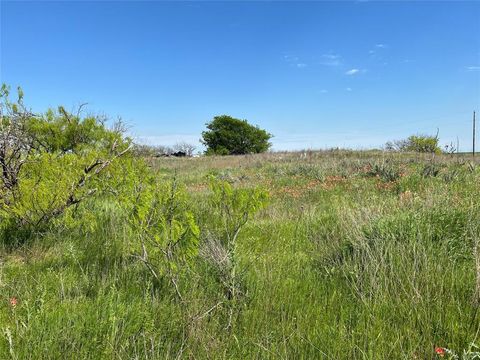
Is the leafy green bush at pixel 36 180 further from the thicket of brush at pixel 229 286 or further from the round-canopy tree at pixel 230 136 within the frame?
the round-canopy tree at pixel 230 136

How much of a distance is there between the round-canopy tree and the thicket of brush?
50.1m

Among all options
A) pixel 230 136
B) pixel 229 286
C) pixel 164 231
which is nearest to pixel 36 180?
pixel 164 231

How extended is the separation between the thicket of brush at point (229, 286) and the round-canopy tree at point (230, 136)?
5011cm

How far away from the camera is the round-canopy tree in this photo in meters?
55.3

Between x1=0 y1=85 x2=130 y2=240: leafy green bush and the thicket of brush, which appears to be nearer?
the thicket of brush

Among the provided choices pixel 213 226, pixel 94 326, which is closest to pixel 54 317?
pixel 94 326

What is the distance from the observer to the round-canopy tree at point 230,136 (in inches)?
2178

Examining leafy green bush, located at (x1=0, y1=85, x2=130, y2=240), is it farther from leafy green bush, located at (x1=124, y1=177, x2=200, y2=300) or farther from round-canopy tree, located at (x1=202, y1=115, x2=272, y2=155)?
round-canopy tree, located at (x1=202, y1=115, x2=272, y2=155)

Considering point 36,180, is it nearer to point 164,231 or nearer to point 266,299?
point 164,231

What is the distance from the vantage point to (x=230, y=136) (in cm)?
5516

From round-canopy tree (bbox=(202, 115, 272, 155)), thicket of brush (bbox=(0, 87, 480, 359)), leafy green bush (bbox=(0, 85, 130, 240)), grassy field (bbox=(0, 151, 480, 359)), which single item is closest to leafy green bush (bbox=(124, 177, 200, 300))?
thicket of brush (bbox=(0, 87, 480, 359))

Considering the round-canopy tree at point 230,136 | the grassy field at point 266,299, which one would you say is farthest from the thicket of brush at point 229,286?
the round-canopy tree at point 230,136

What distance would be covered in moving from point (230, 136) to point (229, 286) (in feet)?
174

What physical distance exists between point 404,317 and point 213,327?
4.38 feet
